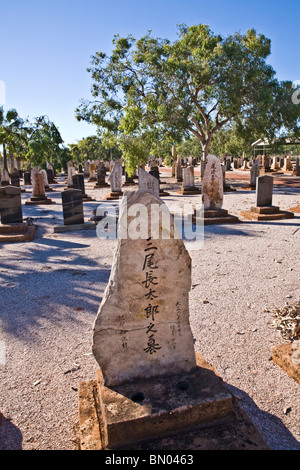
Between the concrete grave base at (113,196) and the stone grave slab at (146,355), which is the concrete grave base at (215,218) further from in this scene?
the stone grave slab at (146,355)

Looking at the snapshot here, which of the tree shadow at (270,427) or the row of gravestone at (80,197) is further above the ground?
the row of gravestone at (80,197)

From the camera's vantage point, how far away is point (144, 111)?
1991cm

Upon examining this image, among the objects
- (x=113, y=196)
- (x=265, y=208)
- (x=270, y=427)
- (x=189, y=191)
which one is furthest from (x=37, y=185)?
(x=270, y=427)

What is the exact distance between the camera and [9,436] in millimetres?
2525

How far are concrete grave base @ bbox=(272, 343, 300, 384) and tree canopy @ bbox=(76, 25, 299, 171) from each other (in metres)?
16.7

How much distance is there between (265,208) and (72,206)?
6014mm

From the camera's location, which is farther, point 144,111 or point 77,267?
point 144,111

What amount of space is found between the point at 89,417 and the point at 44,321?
2.05 meters

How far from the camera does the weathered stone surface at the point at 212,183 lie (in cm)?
1016

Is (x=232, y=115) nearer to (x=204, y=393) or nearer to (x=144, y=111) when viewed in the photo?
(x=144, y=111)

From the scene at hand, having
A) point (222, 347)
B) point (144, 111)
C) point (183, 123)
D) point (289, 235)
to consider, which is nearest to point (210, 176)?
point (289, 235)

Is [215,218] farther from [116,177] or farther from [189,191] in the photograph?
[116,177]

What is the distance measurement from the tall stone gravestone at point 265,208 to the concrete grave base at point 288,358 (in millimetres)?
7455

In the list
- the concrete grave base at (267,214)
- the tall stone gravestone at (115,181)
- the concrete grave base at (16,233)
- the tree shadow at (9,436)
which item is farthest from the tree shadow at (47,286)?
the tall stone gravestone at (115,181)
